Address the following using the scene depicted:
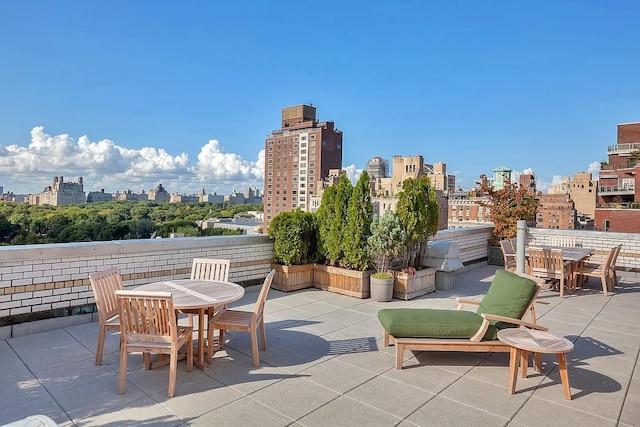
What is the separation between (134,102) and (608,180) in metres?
54.4

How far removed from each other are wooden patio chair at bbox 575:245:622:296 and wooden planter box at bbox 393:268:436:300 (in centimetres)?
320

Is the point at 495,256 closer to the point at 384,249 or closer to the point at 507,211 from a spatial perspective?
the point at 507,211

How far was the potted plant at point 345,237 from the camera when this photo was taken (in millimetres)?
6734

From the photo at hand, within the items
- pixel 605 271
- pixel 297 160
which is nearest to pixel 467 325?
pixel 605 271

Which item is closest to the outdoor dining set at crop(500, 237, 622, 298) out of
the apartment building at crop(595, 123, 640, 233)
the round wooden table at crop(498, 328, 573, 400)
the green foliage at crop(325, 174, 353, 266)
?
the green foliage at crop(325, 174, 353, 266)

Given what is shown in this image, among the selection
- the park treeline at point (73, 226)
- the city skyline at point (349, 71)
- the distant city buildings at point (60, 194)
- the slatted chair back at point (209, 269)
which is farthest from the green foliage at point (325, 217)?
the distant city buildings at point (60, 194)

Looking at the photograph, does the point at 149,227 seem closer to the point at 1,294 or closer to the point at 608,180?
the point at 1,294

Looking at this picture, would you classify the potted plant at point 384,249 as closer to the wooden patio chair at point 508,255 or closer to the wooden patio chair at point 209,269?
the wooden patio chair at point 209,269

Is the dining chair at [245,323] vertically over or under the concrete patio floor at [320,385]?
over

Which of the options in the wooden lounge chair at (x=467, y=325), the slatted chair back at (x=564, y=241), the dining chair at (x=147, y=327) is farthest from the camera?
the slatted chair back at (x=564, y=241)

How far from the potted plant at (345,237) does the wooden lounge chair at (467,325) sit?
2.81 metres

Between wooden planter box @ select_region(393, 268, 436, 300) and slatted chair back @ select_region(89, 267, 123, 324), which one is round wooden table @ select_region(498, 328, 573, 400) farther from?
slatted chair back @ select_region(89, 267, 123, 324)

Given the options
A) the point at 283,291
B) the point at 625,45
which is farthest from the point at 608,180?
the point at 283,291

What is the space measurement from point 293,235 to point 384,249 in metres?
1.72
